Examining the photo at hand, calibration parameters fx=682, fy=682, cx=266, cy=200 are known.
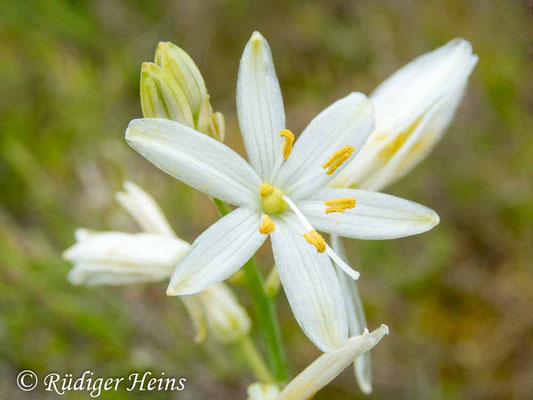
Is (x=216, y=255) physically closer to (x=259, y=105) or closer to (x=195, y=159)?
(x=195, y=159)

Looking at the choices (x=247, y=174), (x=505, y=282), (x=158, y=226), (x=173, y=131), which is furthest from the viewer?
(x=505, y=282)

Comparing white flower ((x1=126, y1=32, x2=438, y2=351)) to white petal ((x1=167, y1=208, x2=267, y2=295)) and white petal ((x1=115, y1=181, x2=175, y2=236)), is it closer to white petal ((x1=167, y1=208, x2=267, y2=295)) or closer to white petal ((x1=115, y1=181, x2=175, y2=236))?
white petal ((x1=167, y1=208, x2=267, y2=295))

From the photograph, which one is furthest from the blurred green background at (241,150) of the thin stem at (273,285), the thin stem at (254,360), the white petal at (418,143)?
the white petal at (418,143)

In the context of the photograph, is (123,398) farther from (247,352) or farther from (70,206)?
(70,206)

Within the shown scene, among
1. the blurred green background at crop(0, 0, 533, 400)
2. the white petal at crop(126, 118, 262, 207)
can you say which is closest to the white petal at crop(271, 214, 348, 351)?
the white petal at crop(126, 118, 262, 207)

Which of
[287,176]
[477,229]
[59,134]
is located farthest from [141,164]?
[287,176]

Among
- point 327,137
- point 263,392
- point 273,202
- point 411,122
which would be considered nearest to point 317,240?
point 273,202
